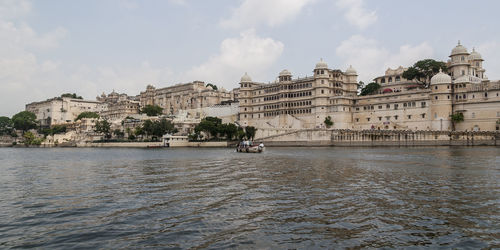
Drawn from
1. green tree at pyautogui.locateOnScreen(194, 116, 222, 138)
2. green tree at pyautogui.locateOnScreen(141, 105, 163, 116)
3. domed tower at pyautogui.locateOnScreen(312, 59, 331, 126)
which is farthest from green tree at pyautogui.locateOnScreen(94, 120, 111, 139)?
domed tower at pyautogui.locateOnScreen(312, 59, 331, 126)

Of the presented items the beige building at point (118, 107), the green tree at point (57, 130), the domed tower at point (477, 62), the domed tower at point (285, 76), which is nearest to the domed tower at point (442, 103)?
the domed tower at point (477, 62)

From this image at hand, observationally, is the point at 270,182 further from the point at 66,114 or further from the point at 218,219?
the point at 66,114

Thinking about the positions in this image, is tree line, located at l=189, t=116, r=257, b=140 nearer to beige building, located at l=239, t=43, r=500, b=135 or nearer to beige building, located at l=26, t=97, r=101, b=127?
beige building, located at l=239, t=43, r=500, b=135

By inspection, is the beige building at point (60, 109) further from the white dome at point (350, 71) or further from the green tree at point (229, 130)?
the white dome at point (350, 71)

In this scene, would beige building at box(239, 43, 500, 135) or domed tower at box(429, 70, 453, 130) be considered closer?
beige building at box(239, 43, 500, 135)

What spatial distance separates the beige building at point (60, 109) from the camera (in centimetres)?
16075

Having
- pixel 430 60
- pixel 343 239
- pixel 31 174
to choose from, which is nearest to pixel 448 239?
pixel 343 239

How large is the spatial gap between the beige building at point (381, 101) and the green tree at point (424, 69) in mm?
1881

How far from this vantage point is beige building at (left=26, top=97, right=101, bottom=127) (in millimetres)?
160750

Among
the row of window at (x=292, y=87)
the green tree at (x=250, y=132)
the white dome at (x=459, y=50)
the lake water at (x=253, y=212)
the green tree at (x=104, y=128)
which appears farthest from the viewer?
the green tree at (x=104, y=128)

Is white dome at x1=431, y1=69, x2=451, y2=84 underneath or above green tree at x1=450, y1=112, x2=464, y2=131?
above

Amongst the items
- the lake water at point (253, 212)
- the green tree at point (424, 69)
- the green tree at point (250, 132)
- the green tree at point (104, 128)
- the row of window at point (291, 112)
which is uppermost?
the green tree at point (424, 69)

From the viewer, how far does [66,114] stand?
16225 centimetres

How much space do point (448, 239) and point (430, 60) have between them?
83590 mm
